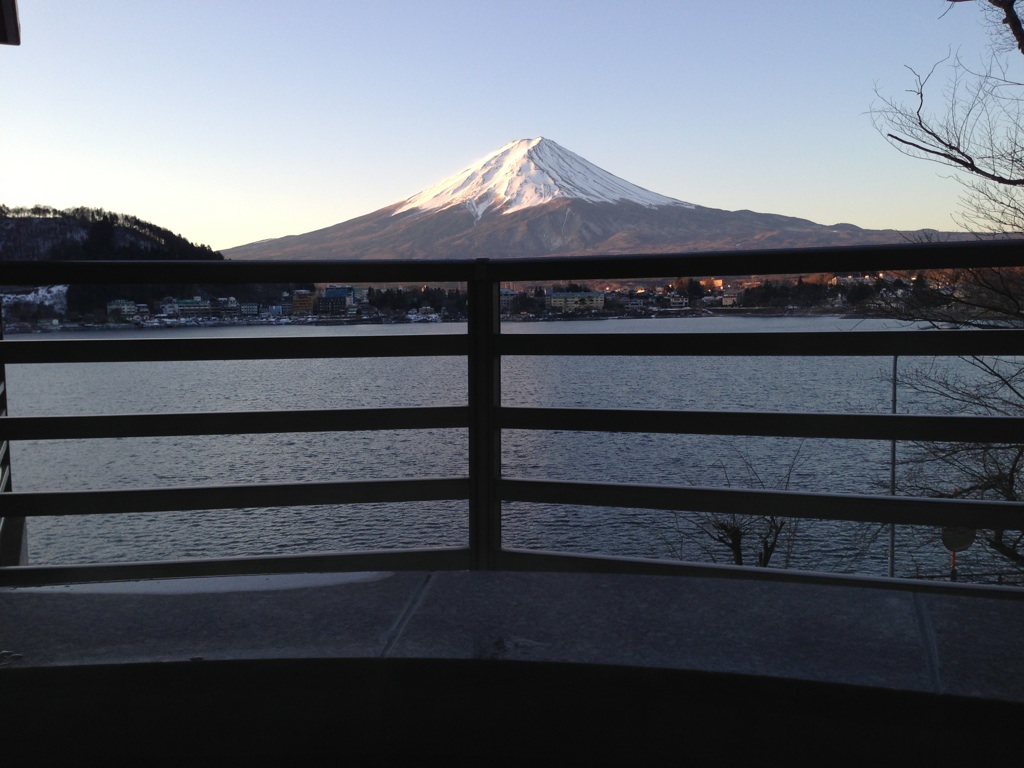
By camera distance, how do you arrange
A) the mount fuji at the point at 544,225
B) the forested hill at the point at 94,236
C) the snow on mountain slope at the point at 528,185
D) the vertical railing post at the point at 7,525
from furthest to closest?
the snow on mountain slope at the point at 528,185 < the mount fuji at the point at 544,225 < the forested hill at the point at 94,236 < the vertical railing post at the point at 7,525

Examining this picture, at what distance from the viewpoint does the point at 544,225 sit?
276 ft

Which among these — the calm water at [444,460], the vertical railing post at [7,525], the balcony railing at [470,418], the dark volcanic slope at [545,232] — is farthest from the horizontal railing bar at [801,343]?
the dark volcanic slope at [545,232]

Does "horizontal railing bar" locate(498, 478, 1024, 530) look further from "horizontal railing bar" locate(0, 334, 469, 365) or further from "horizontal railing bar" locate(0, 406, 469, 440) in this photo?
"horizontal railing bar" locate(0, 334, 469, 365)

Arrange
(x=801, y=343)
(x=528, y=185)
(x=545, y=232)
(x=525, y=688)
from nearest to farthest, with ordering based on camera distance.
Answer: (x=525, y=688) < (x=801, y=343) < (x=545, y=232) < (x=528, y=185)

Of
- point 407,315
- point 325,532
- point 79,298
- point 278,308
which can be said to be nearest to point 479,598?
point 407,315

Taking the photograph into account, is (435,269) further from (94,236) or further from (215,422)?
(94,236)

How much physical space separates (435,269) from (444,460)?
24.1 meters

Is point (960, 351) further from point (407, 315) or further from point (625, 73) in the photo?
point (625, 73)

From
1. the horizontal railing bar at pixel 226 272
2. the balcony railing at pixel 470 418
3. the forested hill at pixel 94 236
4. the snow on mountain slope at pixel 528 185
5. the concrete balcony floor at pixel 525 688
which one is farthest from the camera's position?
the snow on mountain slope at pixel 528 185

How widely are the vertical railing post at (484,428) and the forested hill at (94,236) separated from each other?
5.13 metres

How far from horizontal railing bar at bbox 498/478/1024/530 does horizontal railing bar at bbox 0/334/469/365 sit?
22.1 inches

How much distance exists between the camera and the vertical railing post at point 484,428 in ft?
8.48

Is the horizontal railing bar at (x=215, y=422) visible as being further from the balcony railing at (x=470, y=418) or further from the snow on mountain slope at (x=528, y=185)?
the snow on mountain slope at (x=528, y=185)

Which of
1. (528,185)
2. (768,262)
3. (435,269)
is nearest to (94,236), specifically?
(435,269)
